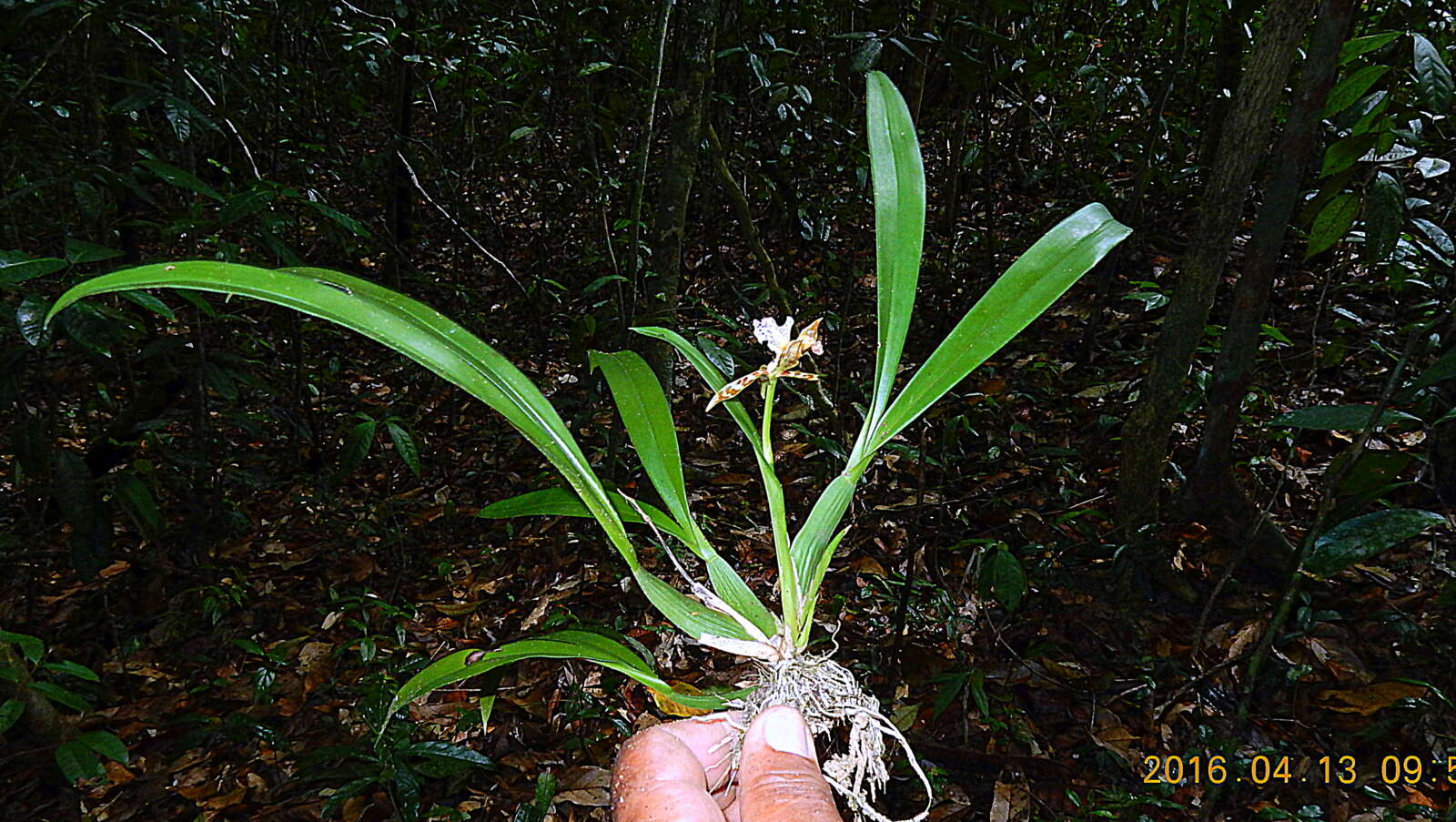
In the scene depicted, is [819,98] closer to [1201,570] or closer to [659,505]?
[659,505]

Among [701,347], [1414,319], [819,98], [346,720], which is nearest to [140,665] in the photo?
[346,720]

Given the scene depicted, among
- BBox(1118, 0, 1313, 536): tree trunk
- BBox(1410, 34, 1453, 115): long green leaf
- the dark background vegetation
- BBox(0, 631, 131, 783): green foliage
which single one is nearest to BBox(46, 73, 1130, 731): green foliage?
the dark background vegetation

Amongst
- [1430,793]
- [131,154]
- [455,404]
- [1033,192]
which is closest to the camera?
→ [1430,793]

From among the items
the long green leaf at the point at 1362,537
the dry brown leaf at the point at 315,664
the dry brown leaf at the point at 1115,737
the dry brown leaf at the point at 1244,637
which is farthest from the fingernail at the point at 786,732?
the dry brown leaf at the point at 315,664

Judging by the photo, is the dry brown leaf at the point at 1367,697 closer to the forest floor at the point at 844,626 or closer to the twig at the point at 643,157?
the forest floor at the point at 844,626

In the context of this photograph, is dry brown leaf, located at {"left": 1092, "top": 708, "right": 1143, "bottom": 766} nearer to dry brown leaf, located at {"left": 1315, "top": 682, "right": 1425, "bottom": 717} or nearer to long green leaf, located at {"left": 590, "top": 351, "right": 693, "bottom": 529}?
dry brown leaf, located at {"left": 1315, "top": 682, "right": 1425, "bottom": 717}

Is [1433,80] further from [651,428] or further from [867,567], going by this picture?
[867,567]

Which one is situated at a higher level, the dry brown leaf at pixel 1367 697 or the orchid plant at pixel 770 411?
the orchid plant at pixel 770 411
